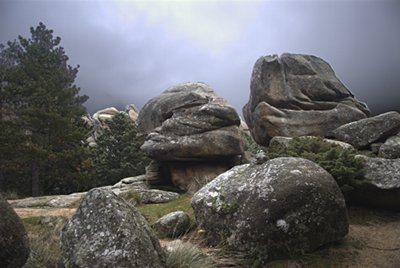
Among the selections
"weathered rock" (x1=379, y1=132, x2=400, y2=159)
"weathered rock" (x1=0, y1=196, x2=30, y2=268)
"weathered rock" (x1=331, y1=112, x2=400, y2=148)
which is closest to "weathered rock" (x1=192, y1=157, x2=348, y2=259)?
"weathered rock" (x1=0, y1=196, x2=30, y2=268)

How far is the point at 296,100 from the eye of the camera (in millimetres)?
17547

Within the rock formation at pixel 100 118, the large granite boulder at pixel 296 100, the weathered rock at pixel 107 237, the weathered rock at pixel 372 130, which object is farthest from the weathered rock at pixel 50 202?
the rock formation at pixel 100 118

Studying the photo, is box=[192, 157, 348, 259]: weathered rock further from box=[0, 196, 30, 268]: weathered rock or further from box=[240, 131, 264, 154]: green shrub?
box=[240, 131, 264, 154]: green shrub

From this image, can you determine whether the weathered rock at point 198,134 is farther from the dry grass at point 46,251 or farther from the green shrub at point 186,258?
the green shrub at point 186,258

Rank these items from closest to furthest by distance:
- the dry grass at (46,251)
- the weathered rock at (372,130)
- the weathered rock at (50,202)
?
the dry grass at (46,251) < the weathered rock at (372,130) < the weathered rock at (50,202)

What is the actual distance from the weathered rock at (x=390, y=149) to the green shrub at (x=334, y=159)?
6.15 feet

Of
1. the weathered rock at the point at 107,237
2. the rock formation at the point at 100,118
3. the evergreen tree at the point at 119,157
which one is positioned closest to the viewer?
the weathered rock at the point at 107,237

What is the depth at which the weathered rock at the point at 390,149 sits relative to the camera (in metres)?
11.2

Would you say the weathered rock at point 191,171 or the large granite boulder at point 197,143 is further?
the weathered rock at point 191,171

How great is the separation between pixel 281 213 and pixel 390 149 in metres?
6.61

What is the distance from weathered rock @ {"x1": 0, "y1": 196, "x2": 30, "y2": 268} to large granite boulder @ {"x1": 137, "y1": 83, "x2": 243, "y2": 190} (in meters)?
12.2

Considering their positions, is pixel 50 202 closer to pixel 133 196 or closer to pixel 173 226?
pixel 133 196

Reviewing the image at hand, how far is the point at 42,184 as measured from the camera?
79.5 ft

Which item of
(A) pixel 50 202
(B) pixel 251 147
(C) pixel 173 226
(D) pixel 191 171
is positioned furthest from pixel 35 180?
(C) pixel 173 226
